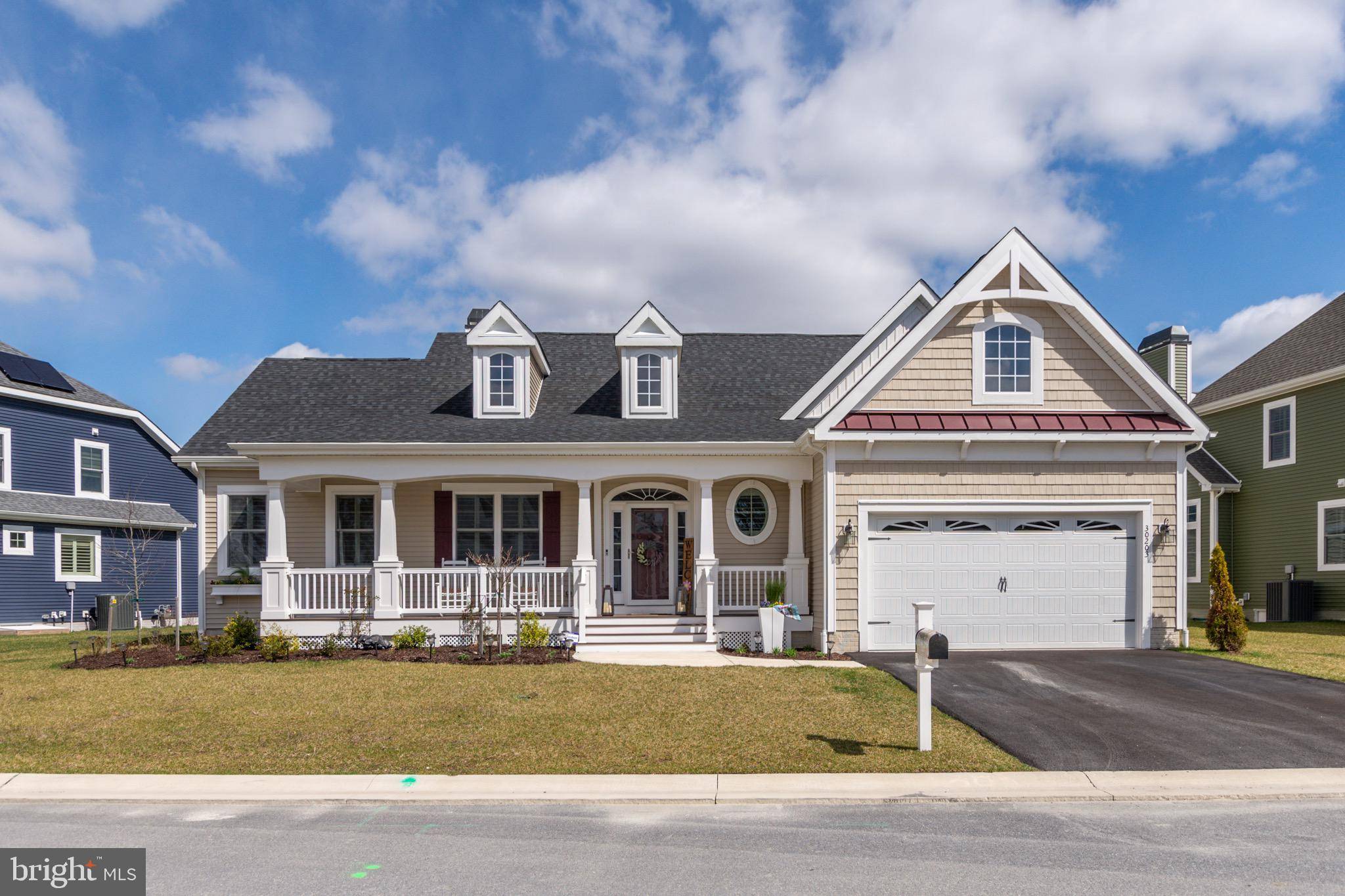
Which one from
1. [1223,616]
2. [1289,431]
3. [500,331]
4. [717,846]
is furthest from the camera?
[1289,431]

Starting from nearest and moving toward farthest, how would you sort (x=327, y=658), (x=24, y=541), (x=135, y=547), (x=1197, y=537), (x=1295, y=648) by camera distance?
(x=327, y=658) → (x=1295, y=648) → (x=1197, y=537) → (x=24, y=541) → (x=135, y=547)

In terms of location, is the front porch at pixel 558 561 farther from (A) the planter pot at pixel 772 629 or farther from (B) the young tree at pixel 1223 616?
(B) the young tree at pixel 1223 616

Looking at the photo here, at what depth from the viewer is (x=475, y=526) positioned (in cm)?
1800

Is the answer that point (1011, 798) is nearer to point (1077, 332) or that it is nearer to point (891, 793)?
point (891, 793)

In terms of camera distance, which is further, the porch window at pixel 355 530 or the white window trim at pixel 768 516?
the porch window at pixel 355 530

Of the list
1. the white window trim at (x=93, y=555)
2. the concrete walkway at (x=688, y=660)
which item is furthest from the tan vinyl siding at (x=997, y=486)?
the white window trim at (x=93, y=555)

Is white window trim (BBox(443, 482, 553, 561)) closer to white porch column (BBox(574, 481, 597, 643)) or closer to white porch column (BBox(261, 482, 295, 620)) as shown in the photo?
white porch column (BBox(574, 481, 597, 643))

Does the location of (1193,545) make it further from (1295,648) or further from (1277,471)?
(1295,648)

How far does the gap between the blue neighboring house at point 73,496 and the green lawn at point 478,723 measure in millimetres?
12956

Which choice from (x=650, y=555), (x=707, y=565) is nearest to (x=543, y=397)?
(x=650, y=555)

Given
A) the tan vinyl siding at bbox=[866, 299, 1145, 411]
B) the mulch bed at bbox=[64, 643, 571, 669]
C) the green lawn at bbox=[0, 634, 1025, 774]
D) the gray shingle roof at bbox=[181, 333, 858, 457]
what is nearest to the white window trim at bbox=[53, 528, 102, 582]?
the gray shingle roof at bbox=[181, 333, 858, 457]

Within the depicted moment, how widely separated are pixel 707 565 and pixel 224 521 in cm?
973

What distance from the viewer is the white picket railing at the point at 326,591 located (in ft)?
53.1

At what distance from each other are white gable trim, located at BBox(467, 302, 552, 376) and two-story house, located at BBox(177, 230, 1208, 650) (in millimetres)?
41
